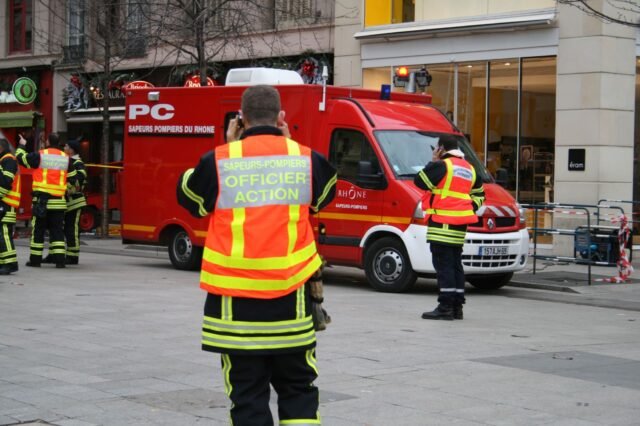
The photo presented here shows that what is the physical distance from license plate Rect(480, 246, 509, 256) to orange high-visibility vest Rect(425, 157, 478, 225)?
2.75 metres

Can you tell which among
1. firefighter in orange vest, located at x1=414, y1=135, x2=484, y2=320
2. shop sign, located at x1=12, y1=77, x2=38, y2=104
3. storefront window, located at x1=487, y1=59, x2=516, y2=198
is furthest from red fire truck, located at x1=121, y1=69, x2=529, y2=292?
Answer: shop sign, located at x1=12, y1=77, x2=38, y2=104

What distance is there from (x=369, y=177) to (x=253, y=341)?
10304 mm

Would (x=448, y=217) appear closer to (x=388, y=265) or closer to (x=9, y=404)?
(x=388, y=265)

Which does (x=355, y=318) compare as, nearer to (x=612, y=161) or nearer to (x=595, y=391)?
(x=595, y=391)

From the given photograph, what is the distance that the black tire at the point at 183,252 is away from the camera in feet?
57.2

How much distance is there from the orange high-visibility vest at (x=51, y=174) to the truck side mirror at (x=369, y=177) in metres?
4.80

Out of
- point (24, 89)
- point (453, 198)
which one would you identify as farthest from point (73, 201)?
point (24, 89)

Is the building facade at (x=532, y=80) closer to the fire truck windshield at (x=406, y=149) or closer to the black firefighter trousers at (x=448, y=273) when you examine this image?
the fire truck windshield at (x=406, y=149)

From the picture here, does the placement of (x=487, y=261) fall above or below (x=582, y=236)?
below

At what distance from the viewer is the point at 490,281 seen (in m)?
15.6

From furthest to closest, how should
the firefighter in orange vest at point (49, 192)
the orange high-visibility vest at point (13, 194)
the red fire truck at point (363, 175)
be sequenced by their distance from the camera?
the firefighter in orange vest at point (49, 192)
the orange high-visibility vest at point (13, 194)
the red fire truck at point (363, 175)

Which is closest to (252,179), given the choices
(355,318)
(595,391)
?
(595,391)

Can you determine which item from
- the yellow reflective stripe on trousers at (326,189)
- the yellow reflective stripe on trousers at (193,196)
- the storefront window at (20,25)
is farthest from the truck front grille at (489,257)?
the storefront window at (20,25)

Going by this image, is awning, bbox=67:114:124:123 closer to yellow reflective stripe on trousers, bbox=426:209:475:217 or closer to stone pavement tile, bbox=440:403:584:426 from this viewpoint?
yellow reflective stripe on trousers, bbox=426:209:475:217
